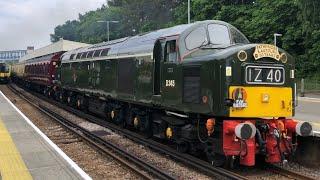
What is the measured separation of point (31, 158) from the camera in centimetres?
1166

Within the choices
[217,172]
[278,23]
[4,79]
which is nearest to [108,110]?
[217,172]

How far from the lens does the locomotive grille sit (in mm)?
11352

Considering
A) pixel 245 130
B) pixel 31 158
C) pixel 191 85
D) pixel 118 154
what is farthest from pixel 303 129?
pixel 31 158

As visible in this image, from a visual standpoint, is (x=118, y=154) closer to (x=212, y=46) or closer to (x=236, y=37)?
(x=212, y=46)

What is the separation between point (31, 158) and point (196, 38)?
185 inches

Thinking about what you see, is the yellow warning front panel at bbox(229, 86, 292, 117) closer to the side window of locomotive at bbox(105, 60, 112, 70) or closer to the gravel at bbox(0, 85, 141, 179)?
the gravel at bbox(0, 85, 141, 179)

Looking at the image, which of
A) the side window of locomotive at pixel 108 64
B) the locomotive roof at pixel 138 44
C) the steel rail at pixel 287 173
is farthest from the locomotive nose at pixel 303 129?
the side window of locomotive at pixel 108 64

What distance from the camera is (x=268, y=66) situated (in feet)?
35.8

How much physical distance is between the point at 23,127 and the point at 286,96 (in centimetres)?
976

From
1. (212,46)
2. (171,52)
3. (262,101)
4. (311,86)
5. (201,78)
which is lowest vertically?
(311,86)

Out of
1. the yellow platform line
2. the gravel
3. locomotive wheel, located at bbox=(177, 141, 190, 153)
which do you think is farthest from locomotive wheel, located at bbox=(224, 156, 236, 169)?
the yellow platform line

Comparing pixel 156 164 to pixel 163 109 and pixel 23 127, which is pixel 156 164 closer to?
pixel 163 109

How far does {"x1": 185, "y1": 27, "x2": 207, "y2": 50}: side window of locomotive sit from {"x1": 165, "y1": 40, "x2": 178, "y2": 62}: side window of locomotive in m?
0.42

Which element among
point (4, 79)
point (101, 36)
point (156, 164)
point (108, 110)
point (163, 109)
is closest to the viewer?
point (156, 164)
